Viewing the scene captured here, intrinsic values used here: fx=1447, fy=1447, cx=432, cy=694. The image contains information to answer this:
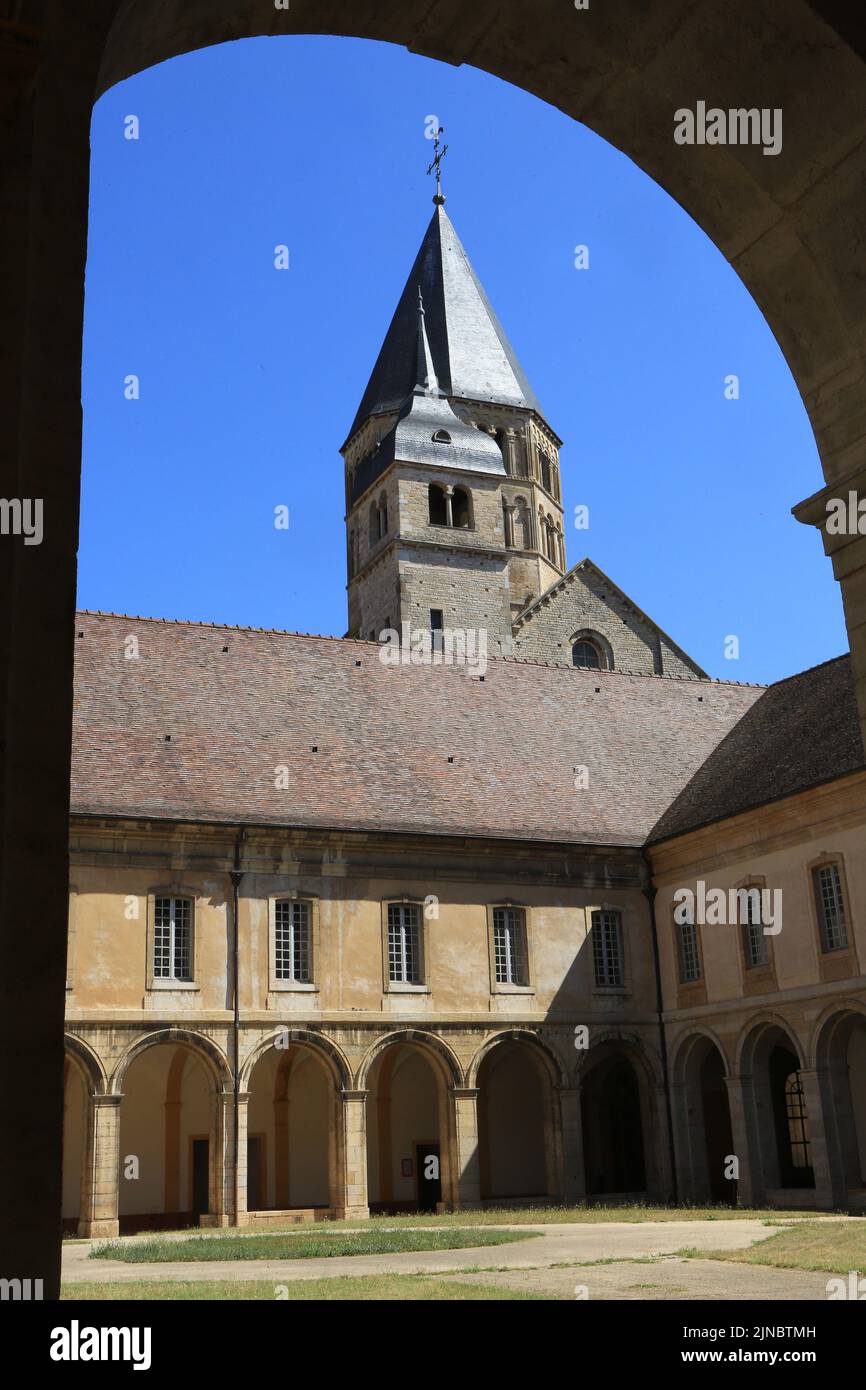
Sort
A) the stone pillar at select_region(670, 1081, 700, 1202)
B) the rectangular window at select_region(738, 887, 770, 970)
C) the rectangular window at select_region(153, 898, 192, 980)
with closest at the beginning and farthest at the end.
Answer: the rectangular window at select_region(153, 898, 192, 980), the rectangular window at select_region(738, 887, 770, 970), the stone pillar at select_region(670, 1081, 700, 1202)

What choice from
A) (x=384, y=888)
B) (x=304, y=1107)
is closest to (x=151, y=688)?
(x=384, y=888)

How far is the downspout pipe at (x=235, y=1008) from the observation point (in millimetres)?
25328

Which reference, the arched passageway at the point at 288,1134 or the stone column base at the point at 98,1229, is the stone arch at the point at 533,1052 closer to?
the arched passageway at the point at 288,1134

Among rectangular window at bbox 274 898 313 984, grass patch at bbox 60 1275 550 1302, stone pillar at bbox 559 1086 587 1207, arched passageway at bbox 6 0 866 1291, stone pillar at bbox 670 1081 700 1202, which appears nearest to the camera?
arched passageway at bbox 6 0 866 1291

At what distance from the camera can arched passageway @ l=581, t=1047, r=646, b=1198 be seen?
30.5 metres

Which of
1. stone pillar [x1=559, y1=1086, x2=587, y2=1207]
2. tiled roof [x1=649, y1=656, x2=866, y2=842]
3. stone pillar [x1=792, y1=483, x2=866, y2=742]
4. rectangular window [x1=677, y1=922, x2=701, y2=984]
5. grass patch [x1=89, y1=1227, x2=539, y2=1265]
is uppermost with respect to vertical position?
tiled roof [x1=649, y1=656, x2=866, y2=842]

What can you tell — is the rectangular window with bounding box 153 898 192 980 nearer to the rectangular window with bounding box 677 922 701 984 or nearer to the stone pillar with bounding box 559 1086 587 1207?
the stone pillar with bounding box 559 1086 587 1207

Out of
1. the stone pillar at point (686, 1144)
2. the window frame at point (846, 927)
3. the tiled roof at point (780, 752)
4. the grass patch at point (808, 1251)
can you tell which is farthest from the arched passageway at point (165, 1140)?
the grass patch at point (808, 1251)

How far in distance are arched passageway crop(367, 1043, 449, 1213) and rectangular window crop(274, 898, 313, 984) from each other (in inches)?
133

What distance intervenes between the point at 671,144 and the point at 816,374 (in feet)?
3.81

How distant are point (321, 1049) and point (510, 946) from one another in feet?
14.6

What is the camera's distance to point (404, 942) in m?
27.8

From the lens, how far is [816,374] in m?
6.06

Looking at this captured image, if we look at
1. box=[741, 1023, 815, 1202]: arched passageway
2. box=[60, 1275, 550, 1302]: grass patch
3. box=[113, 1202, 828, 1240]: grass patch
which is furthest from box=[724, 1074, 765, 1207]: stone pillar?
box=[60, 1275, 550, 1302]: grass patch
